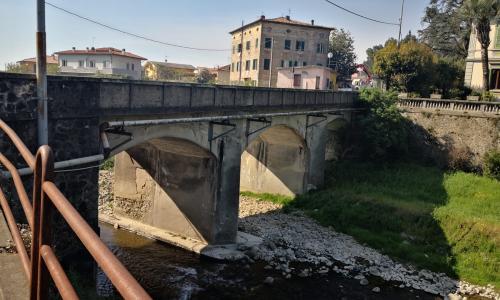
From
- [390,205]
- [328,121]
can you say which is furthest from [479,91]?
[390,205]

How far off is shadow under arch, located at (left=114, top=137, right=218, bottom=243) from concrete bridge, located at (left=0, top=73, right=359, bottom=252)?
45 millimetres

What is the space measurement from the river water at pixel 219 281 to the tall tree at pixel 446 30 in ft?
134

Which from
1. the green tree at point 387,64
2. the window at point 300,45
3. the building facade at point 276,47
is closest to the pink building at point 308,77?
the building facade at point 276,47

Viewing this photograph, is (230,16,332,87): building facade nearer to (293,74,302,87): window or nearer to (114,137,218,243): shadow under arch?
(293,74,302,87): window

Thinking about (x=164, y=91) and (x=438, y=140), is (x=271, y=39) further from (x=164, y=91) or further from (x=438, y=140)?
(x=164, y=91)

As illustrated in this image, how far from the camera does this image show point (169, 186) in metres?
19.0

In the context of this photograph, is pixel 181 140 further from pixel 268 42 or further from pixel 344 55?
pixel 344 55

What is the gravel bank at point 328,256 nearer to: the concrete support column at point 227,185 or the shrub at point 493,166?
the concrete support column at point 227,185

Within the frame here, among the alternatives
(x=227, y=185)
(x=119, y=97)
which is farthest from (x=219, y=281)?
(x=119, y=97)

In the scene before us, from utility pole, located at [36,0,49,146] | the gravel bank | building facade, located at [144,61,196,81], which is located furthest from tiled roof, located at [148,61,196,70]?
utility pole, located at [36,0,49,146]

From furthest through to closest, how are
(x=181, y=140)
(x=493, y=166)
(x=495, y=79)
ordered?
(x=495, y=79)
(x=493, y=166)
(x=181, y=140)

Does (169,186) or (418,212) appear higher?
(169,186)

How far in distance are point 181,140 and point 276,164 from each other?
1216 cm

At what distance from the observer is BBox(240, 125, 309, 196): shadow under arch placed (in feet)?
85.4
